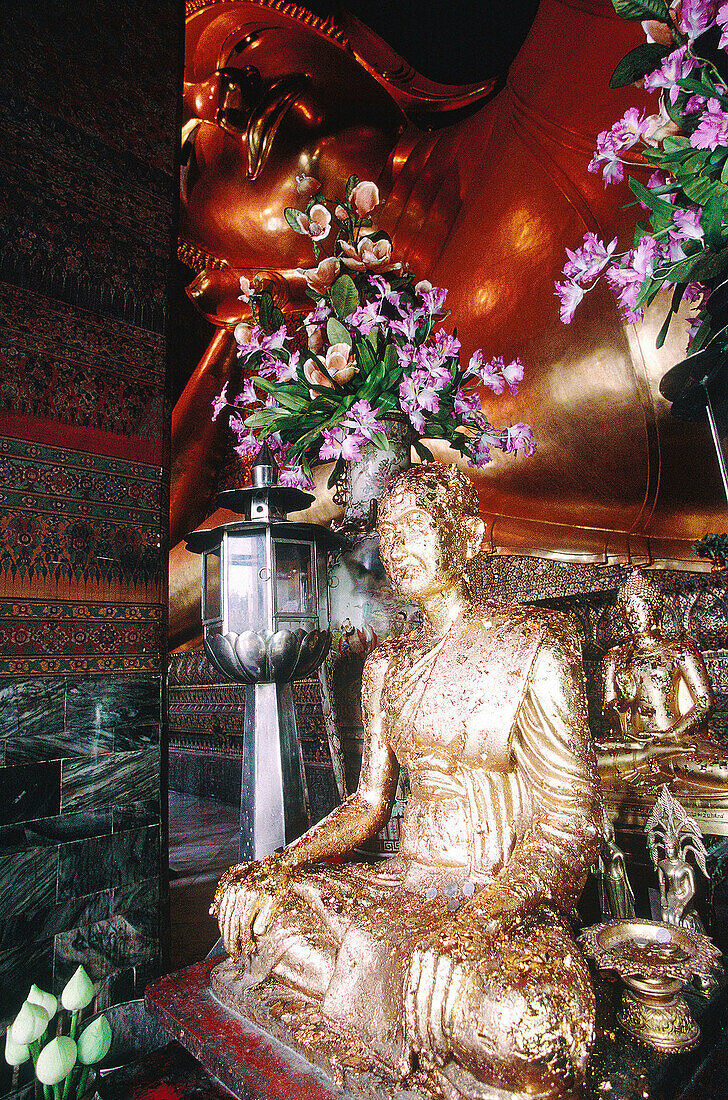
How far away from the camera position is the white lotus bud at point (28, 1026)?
959 millimetres

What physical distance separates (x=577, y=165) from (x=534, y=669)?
2748mm

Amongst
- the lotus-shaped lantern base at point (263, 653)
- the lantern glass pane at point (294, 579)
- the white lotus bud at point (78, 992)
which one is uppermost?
the lantern glass pane at point (294, 579)

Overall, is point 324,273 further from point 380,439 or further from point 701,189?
point 701,189

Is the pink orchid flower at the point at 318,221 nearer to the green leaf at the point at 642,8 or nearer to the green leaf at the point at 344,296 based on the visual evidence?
the green leaf at the point at 344,296

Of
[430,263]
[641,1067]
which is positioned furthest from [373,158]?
[641,1067]

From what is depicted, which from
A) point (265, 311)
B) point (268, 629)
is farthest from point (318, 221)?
point (268, 629)

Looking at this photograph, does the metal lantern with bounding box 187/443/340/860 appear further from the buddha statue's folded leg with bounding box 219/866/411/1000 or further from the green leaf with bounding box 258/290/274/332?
the buddha statue's folded leg with bounding box 219/866/411/1000

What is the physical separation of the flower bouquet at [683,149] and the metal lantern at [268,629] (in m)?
1.03

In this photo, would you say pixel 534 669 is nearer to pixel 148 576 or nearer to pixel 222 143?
pixel 148 576

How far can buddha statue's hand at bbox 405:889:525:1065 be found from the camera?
2.58 ft

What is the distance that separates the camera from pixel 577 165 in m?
2.92

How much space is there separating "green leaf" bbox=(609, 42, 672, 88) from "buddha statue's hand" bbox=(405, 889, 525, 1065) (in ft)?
4.19

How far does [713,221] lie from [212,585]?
4.89 feet

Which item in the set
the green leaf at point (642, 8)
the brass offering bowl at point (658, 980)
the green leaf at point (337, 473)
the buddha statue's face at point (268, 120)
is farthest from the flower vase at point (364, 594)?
the buddha statue's face at point (268, 120)
